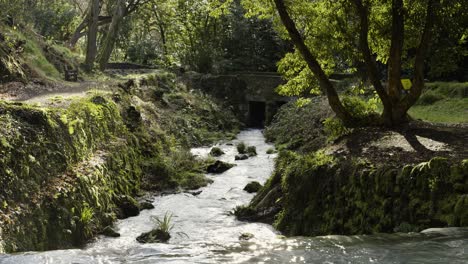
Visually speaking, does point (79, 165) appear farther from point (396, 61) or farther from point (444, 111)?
point (444, 111)

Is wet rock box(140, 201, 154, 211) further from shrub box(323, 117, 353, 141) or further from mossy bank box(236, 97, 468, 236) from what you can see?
shrub box(323, 117, 353, 141)

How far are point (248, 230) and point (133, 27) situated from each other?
3367 centimetres

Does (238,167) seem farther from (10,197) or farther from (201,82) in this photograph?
(201,82)

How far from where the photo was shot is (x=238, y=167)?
17.3m

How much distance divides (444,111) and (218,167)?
293 inches

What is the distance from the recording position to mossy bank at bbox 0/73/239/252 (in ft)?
29.3

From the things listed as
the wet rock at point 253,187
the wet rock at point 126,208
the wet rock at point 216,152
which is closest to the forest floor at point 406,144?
the wet rock at point 253,187

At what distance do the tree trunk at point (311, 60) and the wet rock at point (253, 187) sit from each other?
283 centimetres

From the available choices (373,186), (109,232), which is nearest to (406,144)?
(373,186)

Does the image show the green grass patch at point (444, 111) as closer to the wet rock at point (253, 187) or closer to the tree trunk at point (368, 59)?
the tree trunk at point (368, 59)

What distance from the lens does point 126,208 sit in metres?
12.4

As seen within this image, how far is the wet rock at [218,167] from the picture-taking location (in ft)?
55.4

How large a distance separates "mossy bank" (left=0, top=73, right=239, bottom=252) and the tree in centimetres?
488

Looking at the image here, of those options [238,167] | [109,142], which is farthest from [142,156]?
[238,167]
